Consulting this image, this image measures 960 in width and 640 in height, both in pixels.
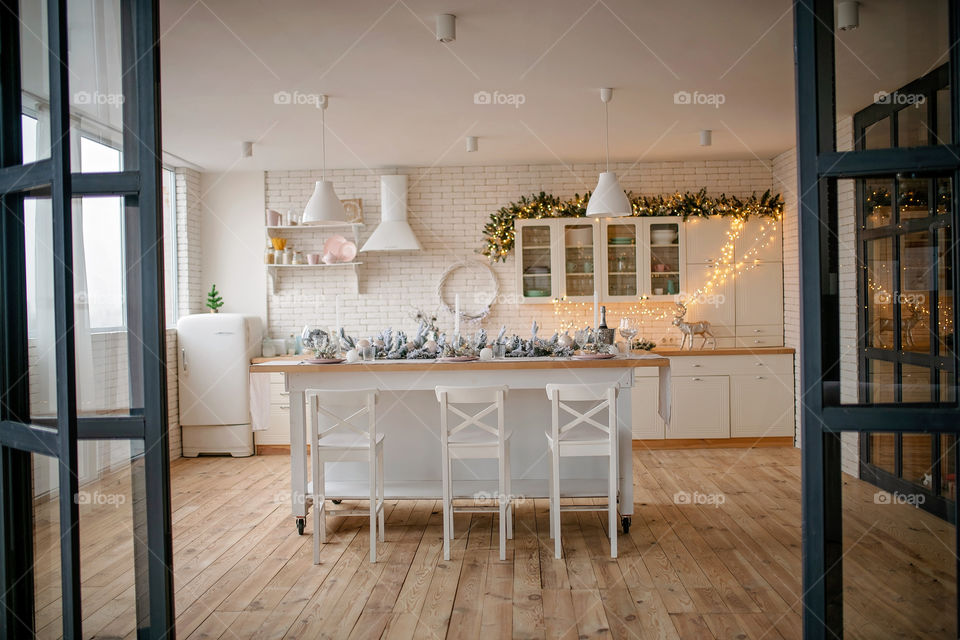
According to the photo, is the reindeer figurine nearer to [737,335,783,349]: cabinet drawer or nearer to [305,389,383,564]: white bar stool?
[737,335,783,349]: cabinet drawer

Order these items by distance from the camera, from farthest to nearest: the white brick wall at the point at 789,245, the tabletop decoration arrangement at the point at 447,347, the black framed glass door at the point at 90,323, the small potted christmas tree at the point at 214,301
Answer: the small potted christmas tree at the point at 214,301 < the white brick wall at the point at 789,245 < the tabletop decoration arrangement at the point at 447,347 < the black framed glass door at the point at 90,323

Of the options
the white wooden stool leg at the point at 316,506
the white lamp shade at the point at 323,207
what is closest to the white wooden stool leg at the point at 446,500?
the white wooden stool leg at the point at 316,506

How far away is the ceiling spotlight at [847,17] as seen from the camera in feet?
6.82

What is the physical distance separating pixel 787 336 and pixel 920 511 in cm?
526

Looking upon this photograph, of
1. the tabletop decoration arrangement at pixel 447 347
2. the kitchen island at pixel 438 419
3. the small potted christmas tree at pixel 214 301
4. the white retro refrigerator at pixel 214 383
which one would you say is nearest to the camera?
the kitchen island at pixel 438 419

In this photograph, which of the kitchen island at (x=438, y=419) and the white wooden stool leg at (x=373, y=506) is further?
the kitchen island at (x=438, y=419)

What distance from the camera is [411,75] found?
14.5 feet

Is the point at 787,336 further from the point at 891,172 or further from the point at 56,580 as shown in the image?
the point at 56,580

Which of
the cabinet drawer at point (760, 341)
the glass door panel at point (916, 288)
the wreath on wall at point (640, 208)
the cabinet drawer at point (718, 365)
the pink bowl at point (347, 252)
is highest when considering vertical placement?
the wreath on wall at point (640, 208)

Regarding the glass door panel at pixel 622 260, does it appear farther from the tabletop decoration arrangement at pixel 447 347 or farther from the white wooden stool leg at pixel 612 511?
the white wooden stool leg at pixel 612 511

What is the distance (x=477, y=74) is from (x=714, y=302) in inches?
151

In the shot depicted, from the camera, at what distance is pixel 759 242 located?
7.11m

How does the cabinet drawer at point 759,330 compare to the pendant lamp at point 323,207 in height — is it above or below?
below

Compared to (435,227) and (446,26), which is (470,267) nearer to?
(435,227)
